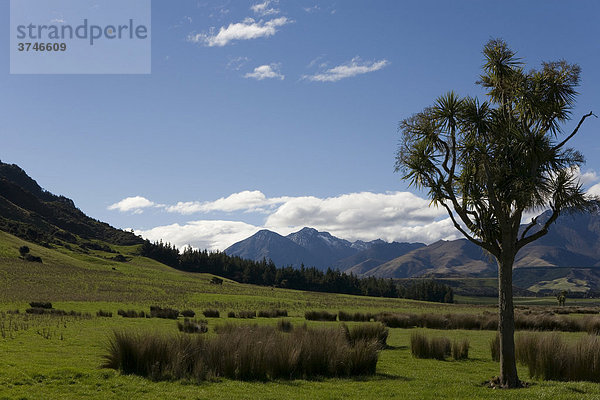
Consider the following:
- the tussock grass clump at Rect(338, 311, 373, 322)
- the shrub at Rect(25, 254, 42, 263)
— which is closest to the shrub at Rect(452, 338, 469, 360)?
the tussock grass clump at Rect(338, 311, 373, 322)

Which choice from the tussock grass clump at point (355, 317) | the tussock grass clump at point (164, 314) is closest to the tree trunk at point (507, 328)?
the tussock grass clump at point (355, 317)

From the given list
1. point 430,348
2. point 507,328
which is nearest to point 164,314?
point 430,348

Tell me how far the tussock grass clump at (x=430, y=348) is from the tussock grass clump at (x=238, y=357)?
527 centimetres

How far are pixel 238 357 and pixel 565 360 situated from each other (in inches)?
504

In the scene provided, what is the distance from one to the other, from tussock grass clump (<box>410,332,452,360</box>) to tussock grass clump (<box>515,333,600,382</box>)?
5.04 metres

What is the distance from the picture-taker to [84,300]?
60375 mm

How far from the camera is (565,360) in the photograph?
1856 centimetres

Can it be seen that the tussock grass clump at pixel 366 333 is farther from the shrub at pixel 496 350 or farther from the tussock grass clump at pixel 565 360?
the tussock grass clump at pixel 565 360

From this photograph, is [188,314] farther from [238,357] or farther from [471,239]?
[471,239]

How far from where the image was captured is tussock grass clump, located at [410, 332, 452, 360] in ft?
79.7

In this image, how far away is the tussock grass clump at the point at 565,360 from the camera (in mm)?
18047

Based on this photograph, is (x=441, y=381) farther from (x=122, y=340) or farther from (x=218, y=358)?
(x=122, y=340)

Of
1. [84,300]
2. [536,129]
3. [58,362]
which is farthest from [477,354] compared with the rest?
[84,300]

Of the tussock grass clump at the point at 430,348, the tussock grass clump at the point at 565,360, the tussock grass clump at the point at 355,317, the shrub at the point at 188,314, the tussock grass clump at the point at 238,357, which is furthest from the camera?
the tussock grass clump at the point at 355,317
